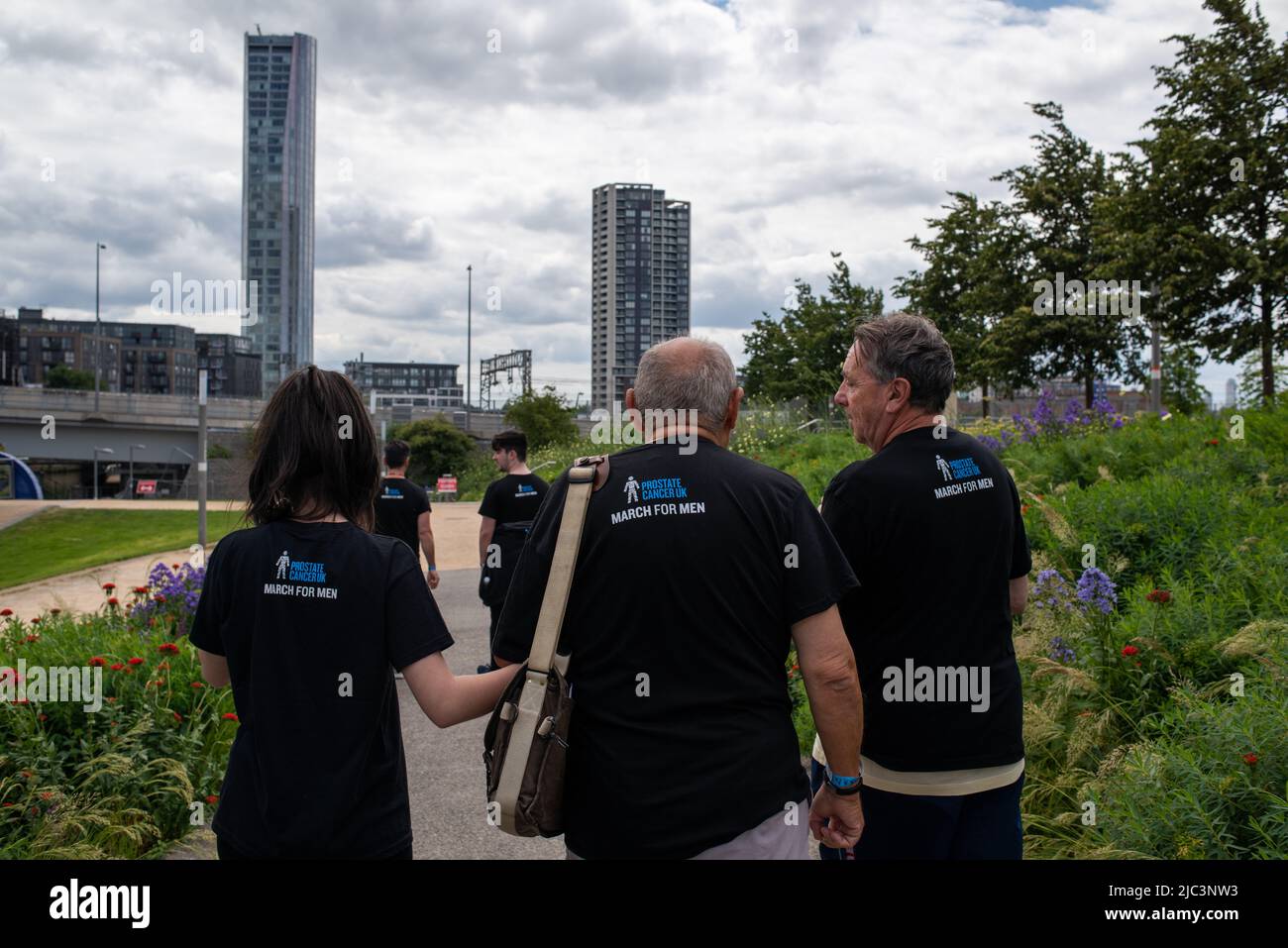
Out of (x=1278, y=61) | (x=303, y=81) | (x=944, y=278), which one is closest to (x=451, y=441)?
(x=944, y=278)

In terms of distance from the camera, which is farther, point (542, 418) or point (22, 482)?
point (542, 418)

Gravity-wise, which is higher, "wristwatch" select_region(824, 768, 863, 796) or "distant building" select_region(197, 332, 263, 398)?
"distant building" select_region(197, 332, 263, 398)

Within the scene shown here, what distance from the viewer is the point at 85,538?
90.5ft

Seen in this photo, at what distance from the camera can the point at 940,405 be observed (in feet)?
10.4

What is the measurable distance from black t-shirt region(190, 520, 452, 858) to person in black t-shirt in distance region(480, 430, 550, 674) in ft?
15.8

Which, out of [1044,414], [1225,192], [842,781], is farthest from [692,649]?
[1225,192]

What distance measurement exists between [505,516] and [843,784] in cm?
560

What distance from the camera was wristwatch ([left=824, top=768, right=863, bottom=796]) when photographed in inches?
105

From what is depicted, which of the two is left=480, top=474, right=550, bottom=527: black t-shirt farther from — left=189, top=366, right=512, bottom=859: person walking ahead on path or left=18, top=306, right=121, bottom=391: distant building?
left=18, top=306, right=121, bottom=391: distant building

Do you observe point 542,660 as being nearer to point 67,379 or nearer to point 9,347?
point 67,379

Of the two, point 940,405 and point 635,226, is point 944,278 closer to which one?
point 635,226

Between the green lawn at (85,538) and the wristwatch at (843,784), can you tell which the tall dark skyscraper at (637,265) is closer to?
the green lawn at (85,538)


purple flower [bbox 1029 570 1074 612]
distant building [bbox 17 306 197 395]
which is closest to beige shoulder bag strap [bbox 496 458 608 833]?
purple flower [bbox 1029 570 1074 612]
